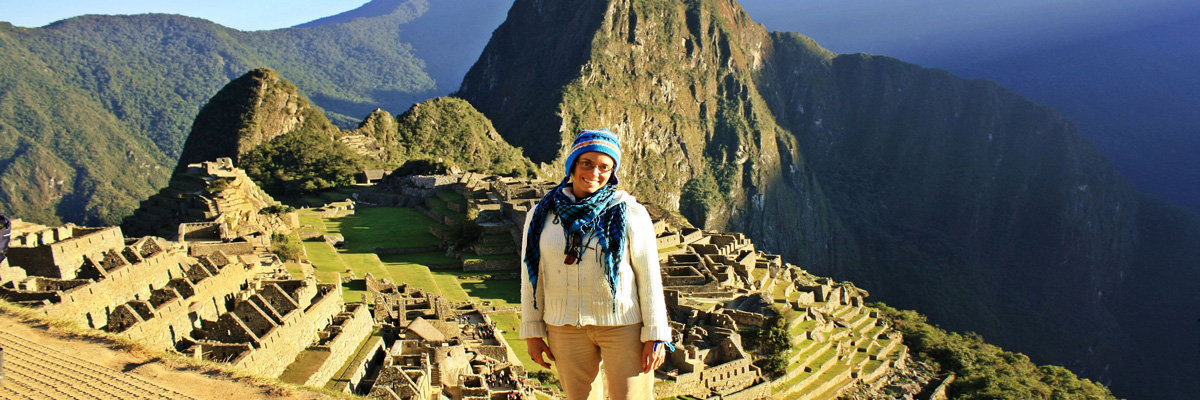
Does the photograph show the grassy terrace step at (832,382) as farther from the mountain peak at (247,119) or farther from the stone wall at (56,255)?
→ the mountain peak at (247,119)

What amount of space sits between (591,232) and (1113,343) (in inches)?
4647

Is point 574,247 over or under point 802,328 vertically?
over

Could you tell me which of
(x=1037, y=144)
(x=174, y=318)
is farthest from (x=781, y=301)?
(x=1037, y=144)

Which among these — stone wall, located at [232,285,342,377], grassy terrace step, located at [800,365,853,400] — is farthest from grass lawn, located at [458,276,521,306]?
grassy terrace step, located at [800,365,853,400]

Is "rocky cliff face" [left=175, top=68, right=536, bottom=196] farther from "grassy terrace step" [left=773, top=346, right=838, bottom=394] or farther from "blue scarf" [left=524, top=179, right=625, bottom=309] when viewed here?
"blue scarf" [left=524, top=179, right=625, bottom=309]

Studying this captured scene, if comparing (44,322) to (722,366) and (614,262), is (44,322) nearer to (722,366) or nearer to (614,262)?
(614,262)

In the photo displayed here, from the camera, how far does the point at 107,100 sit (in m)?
86.5

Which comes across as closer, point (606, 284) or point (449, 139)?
point (606, 284)

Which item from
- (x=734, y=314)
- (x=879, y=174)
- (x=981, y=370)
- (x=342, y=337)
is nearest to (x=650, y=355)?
(x=342, y=337)

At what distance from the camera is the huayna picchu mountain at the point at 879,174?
109m

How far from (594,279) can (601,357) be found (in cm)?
73

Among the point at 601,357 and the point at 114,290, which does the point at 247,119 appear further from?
the point at 601,357

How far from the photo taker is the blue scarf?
486 centimetres

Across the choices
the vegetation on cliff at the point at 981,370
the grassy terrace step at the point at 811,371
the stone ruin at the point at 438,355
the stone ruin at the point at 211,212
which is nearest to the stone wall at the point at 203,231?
the stone ruin at the point at 211,212
